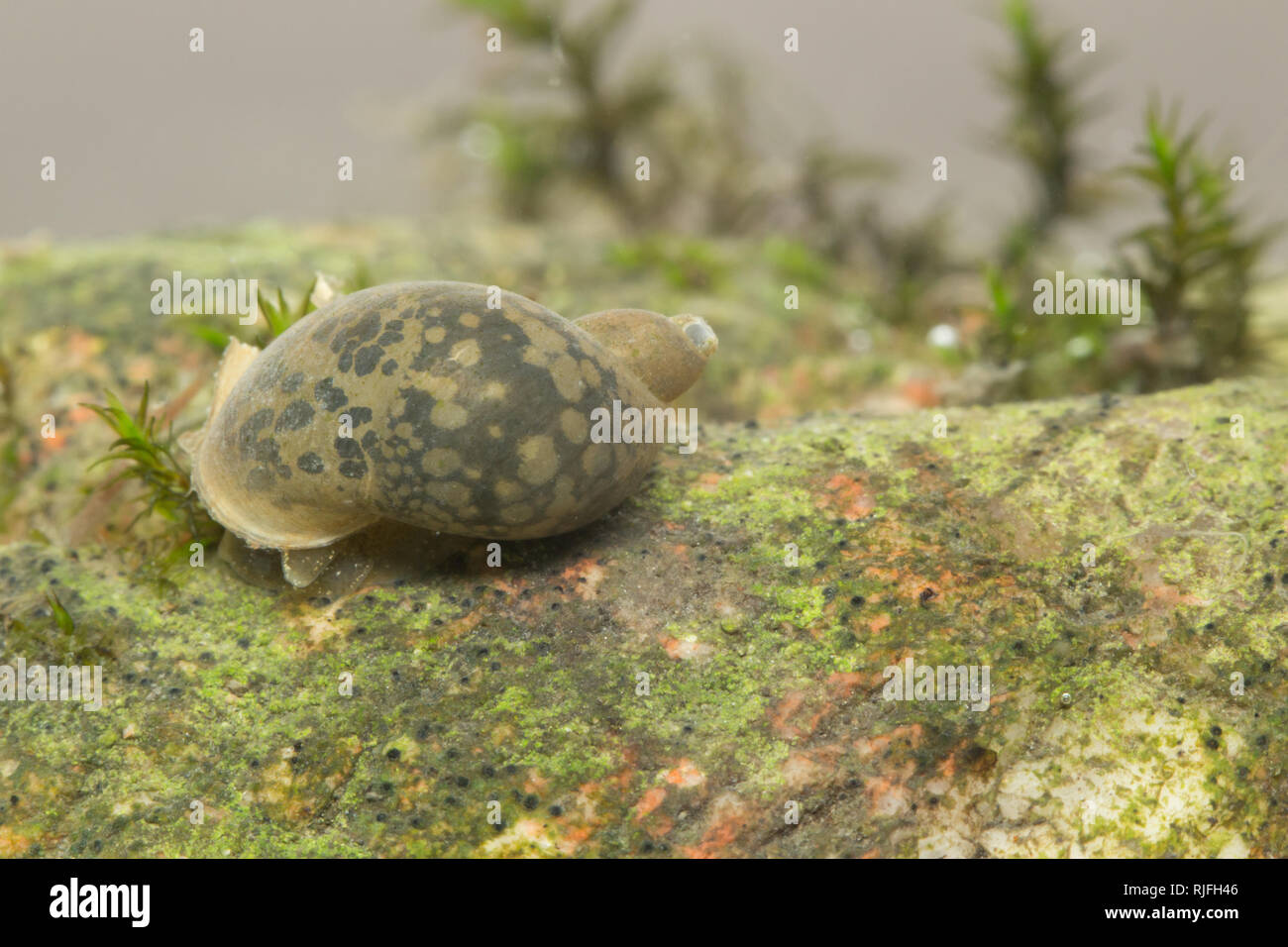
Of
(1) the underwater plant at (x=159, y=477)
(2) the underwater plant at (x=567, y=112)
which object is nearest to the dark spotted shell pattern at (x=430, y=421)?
(1) the underwater plant at (x=159, y=477)

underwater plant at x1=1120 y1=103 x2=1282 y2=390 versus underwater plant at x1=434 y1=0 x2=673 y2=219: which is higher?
underwater plant at x1=434 y1=0 x2=673 y2=219

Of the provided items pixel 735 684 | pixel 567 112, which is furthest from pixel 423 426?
pixel 567 112

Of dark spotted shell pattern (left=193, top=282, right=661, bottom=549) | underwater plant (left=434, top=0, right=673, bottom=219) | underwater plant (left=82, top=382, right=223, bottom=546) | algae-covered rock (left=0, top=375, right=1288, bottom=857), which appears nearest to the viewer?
algae-covered rock (left=0, top=375, right=1288, bottom=857)

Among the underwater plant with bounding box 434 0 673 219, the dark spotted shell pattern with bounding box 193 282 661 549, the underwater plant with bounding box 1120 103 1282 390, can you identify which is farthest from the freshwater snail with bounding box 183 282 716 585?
the underwater plant with bounding box 434 0 673 219

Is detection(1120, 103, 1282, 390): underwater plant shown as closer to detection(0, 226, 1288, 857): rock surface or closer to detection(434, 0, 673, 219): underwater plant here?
detection(0, 226, 1288, 857): rock surface

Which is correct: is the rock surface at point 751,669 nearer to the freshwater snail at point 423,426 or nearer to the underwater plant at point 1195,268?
the freshwater snail at point 423,426

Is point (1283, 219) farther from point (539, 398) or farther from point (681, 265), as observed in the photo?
point (539, 398)

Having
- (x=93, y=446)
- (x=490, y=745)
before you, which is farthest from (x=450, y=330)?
(x=93, y=446)

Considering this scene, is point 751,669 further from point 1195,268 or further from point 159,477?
point 1195,268
